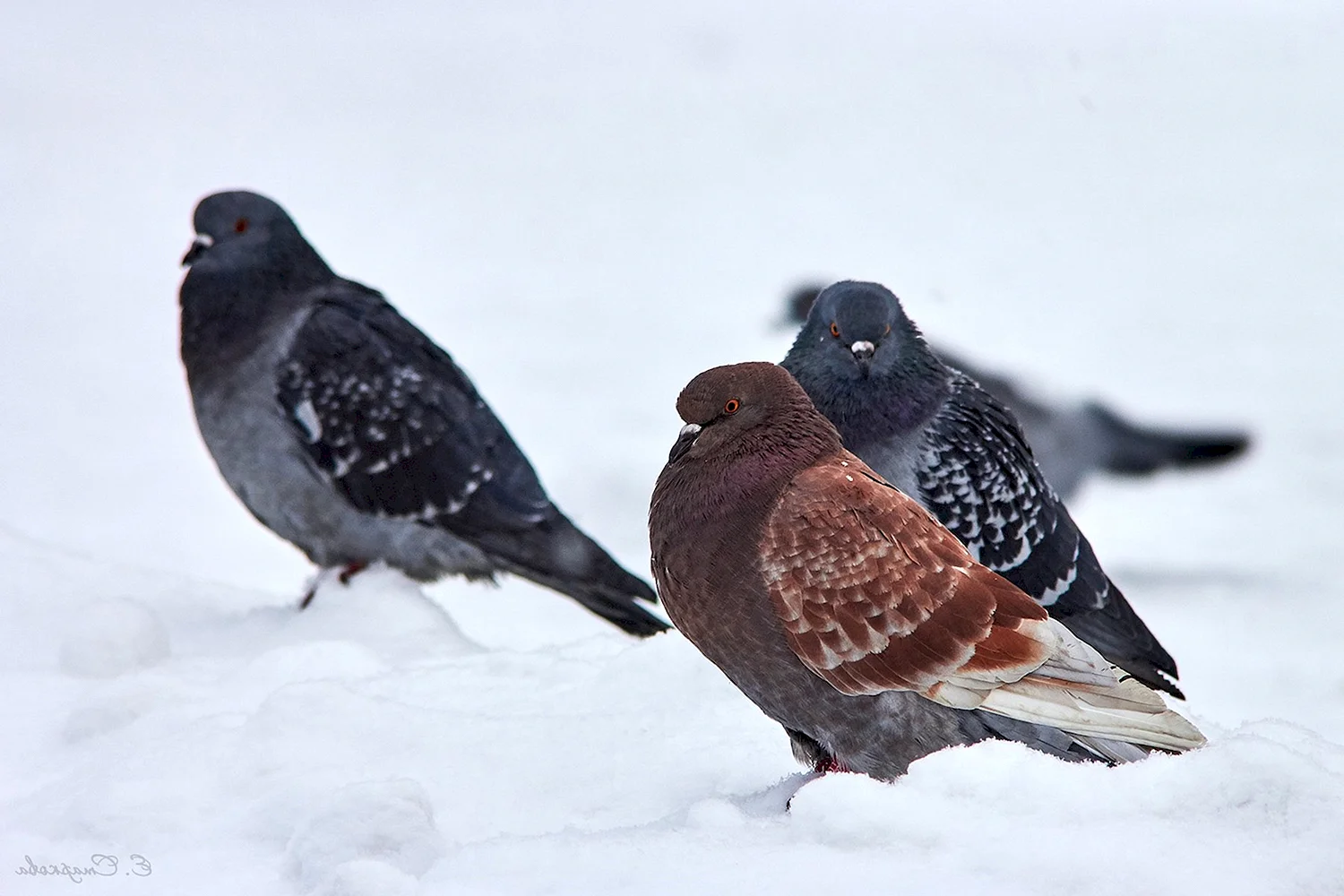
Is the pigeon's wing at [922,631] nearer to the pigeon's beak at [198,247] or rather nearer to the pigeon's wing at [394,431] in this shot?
the pigeon's wing at [394,431]

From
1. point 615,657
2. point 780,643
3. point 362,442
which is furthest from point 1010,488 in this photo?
point 362,442

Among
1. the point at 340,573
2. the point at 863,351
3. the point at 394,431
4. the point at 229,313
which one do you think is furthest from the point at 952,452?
the point at 229,313

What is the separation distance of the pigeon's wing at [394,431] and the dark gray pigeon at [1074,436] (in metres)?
3.68

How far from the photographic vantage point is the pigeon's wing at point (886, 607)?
2859mm

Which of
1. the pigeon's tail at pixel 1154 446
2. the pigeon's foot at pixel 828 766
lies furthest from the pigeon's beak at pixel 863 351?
the pigeon's tail at pixel 1154 446

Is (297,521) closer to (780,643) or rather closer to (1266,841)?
(780,643)

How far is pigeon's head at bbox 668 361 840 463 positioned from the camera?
3078 millimetres

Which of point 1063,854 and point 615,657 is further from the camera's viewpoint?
point 615,657

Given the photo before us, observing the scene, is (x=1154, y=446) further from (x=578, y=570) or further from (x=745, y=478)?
(x=745, y=478)

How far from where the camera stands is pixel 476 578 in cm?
565

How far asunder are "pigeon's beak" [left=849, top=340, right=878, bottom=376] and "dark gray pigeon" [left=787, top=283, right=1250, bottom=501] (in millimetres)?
4688

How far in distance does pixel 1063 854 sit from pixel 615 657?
193 centimetres

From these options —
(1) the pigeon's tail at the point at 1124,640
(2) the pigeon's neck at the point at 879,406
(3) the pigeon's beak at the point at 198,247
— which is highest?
(3) the pigeon's beak at the point at 198,247

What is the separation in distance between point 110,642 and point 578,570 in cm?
174
